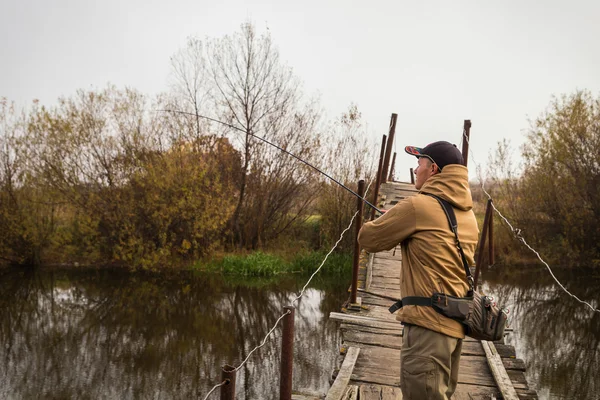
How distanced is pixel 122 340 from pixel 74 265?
6.58m

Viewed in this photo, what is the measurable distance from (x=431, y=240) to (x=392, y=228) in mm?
178

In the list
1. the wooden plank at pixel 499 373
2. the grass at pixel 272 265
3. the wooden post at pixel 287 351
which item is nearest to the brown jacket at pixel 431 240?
the wooden post at pixel 287 351

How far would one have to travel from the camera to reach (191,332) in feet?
32.5

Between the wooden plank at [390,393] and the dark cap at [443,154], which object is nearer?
the dark cap at [443,154]

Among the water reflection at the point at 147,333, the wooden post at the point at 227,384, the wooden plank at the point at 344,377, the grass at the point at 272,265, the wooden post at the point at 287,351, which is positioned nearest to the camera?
the wooden post at the point at 227,384

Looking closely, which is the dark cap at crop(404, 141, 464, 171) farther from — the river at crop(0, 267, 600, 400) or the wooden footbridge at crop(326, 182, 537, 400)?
the river at crop(0, 267, 600, 400)

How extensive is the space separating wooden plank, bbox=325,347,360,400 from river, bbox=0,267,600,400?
359 cm

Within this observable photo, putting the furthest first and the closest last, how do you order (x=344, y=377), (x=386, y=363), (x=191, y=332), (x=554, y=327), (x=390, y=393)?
1. (x=554, y=327)
2. (x=191, y=332)
3. (x=386, y=363)
4. (x=344, y=377)
5. (x=390, y=393)

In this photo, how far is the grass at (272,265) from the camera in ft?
47.6

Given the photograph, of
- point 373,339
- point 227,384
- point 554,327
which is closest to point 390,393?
point 373,339

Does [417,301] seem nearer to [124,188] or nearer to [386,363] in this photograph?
[386,363]

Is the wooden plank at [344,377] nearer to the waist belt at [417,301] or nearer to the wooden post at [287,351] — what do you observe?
the wooden post at [287,351]

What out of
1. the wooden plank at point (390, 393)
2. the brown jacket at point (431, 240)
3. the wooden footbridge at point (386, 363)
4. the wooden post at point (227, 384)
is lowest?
the wooden plank at point (390, 393)

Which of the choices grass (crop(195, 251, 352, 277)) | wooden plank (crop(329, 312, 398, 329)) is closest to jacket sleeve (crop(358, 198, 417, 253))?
wooden plank (crop(329, 312, 398, 329))
